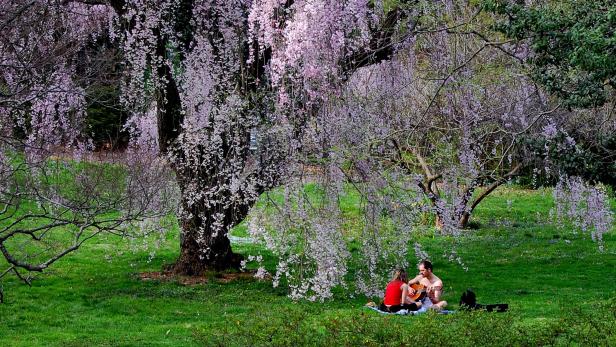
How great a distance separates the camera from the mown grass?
21.3ft

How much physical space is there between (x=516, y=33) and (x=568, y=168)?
1.52 meters

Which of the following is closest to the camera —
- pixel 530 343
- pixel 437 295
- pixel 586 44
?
pixel 530 343

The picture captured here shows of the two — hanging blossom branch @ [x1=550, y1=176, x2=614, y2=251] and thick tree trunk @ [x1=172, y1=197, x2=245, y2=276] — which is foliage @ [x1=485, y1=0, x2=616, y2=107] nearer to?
thick tree trunk @ [x1=172, y1=197, x2=245, y2=276]

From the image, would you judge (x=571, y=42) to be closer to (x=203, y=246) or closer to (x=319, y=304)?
(x=319, y=304)

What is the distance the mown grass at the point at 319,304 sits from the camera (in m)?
6.49

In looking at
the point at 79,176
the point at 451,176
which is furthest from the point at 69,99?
the point at 451,176

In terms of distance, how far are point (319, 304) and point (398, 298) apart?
925 millimetres

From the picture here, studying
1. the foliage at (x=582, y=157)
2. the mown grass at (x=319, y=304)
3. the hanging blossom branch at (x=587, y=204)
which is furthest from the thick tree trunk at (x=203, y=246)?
the hanging blossom branch at (x=587, y=204)

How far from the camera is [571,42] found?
8.03 m

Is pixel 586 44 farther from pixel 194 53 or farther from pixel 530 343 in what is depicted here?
pixel 194 53

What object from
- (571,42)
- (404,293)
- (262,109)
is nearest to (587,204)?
(404,293)

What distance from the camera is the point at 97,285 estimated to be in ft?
39.2

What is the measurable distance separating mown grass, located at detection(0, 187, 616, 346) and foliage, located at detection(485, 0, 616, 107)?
1938mm

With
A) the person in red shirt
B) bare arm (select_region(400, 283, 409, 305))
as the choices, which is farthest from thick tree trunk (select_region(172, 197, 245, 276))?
bare arm (select_region(400, 283, 409, 305))
